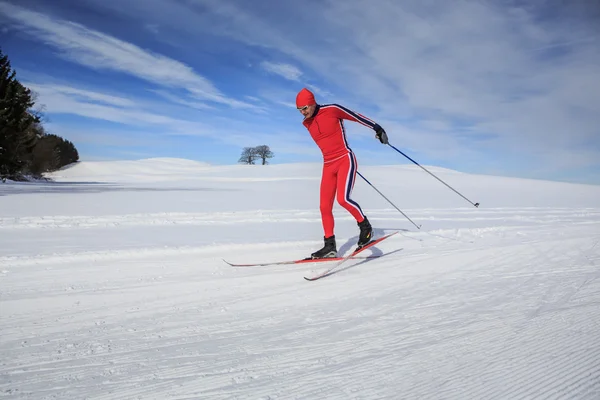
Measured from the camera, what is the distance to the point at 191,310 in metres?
2.65

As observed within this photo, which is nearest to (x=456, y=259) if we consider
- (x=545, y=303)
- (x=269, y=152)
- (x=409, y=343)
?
(x=545, y=303)

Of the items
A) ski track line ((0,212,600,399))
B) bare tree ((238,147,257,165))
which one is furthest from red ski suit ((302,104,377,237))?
bare tree ((238,147,257,165))

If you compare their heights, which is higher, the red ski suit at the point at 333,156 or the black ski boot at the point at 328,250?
the red ski suit at the point at 333,156

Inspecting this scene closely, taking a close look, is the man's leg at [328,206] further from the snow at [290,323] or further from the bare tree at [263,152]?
the bare tree at [263,152]

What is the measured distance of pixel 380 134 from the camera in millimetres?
4914

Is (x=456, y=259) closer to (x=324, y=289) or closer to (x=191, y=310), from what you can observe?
(x=324, y=289)

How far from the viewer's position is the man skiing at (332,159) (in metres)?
4.61

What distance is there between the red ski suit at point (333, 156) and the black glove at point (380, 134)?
40 centimetres

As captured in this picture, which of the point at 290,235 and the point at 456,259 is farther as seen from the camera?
the point at 290,235

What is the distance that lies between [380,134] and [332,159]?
82 centimetres

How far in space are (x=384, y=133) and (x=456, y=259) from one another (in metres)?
1.98

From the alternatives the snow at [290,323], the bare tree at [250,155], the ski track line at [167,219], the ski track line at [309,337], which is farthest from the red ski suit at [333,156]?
the bare tree at [250,155]

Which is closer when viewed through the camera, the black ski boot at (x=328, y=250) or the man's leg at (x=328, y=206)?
the black ski boot at (x=328, y=250)

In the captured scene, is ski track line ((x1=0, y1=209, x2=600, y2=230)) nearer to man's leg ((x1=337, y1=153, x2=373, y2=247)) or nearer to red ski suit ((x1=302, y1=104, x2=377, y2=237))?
red ski suit ((x1=302, y1=104, x2=377, y2=237))
